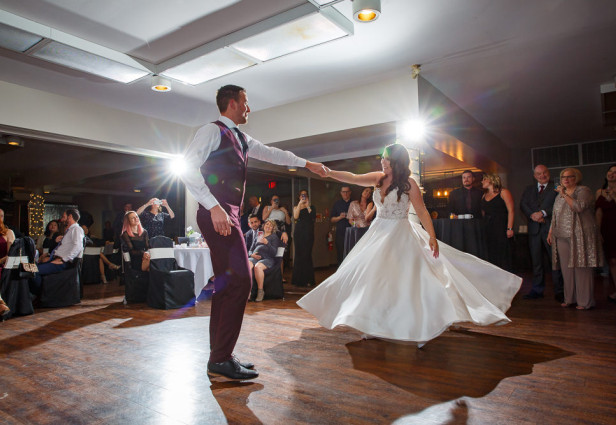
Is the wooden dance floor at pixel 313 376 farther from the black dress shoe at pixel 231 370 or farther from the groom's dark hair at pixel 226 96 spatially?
the groom's dark hair at pixel 226 96

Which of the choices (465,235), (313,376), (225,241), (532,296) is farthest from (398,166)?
(532,296)

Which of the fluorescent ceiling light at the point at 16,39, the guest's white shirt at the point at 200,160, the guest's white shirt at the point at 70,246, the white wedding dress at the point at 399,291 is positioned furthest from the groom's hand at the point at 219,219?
the guest's white shirt at the point at 70,246

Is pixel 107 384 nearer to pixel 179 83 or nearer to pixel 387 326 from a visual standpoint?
pixel 387 326

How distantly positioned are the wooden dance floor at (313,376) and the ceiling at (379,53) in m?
2.85

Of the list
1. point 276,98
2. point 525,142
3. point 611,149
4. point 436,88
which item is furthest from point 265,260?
point 611,149

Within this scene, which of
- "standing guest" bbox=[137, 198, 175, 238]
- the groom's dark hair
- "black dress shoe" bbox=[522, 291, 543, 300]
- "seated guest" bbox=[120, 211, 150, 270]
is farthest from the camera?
"standing guest" bbox=[137, 198, 175, 238]

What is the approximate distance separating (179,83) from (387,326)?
4447 mm

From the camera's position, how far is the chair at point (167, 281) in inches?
187

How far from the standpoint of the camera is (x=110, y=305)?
509 centimetres

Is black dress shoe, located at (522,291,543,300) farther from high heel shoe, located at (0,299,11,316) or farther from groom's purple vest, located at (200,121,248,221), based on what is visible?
high heel shoe, located at (0,299,11,316)

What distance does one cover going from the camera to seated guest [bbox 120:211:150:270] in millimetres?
5348

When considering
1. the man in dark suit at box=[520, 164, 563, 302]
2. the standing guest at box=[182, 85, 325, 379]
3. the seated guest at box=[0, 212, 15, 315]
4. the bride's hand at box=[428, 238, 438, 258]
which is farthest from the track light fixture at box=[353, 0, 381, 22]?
the seated guest at box=[0, 212, 15, 315]

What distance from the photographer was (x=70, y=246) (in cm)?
523

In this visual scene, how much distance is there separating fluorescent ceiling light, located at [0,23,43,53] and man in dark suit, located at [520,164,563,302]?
556cm
